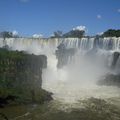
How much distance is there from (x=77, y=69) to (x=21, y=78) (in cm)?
1975

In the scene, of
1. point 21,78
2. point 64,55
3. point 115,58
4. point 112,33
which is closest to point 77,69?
point 64,55

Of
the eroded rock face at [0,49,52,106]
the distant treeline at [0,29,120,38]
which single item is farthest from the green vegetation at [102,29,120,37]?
the eroded rock face at [0,49,52,106]

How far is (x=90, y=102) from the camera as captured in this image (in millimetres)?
28250

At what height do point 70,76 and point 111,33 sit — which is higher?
point 111,33

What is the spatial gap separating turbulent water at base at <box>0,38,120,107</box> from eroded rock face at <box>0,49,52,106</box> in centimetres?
225

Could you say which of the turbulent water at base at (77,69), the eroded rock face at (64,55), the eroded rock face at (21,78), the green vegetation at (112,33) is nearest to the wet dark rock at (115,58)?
the turbulent water at base at (77,69)

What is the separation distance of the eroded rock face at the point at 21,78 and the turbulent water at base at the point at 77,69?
225 cm

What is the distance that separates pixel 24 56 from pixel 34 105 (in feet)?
22.5

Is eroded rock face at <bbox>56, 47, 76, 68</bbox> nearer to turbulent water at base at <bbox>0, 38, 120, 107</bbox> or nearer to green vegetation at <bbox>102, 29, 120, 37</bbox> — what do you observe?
turbulent water at base at <bbox>0, 38, 120, 107</bbox>

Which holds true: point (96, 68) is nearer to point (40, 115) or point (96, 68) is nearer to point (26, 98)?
point (26, 98)

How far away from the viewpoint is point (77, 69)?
4928 cm

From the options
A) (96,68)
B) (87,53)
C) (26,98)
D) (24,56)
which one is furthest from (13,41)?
(26,98)

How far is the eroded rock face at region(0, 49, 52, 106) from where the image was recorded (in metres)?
28.0

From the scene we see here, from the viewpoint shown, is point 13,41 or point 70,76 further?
point 13,41
